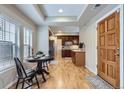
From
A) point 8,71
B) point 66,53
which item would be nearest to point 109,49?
point 8,71

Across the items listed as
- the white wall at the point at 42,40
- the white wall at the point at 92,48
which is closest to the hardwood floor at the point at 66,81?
the white wall at the point at 92,48

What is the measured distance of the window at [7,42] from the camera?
370 cm

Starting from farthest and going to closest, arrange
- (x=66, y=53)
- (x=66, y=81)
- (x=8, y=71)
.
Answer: (x=66, y=53) → (x=66, y=81) → (x=8, y=71)

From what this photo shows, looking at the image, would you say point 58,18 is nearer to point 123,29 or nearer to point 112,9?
point 112,9

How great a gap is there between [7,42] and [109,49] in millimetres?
2951

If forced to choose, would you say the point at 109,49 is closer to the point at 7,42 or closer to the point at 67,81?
the point at 67,81

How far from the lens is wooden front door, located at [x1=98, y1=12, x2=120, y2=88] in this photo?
144 inches

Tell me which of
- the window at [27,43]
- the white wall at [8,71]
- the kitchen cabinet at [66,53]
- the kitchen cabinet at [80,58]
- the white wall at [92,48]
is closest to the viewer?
the white wall at [8,71]

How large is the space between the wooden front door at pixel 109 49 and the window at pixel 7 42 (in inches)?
113

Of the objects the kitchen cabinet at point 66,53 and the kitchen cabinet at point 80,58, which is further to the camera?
the kitchen cabinet at point 66,53

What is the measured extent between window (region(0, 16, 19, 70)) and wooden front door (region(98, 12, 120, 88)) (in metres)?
2.87

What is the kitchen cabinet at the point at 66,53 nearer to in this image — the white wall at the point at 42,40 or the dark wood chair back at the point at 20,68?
the white wall at the point at 42,40

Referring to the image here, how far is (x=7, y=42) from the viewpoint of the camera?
4027 mm

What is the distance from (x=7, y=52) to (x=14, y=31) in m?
0.85
